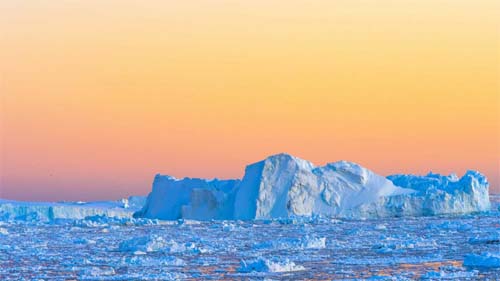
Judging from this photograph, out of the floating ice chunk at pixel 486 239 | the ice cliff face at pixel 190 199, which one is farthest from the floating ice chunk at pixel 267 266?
the ice cliff face at pixel 190 199

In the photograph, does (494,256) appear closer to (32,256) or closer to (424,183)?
(32,256)

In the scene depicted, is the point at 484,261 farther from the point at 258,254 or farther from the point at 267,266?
the point at 258,254

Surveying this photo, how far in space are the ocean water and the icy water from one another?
0.01 meters

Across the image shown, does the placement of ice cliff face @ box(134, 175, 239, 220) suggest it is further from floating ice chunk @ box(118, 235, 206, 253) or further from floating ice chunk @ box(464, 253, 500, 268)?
floating ice chunk @ box(464, 253, 500, 268)

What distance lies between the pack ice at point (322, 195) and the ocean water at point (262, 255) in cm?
484

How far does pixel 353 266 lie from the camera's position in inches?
504

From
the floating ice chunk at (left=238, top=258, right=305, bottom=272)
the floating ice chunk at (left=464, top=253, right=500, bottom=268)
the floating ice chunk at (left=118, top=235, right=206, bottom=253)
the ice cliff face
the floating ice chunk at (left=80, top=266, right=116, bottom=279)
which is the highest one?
the ice cliff face

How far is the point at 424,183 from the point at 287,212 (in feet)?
21.3

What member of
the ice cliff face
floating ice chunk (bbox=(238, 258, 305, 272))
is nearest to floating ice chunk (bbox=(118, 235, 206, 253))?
floating ice chunk (bbox=(238, 258, 305, 272))

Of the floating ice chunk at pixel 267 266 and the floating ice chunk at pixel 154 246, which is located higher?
the floating ice chunk at pixel 154 246

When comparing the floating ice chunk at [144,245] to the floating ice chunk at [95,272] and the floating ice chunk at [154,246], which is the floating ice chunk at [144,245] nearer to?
the floating ice chunk at [154,246]

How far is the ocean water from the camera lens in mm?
12008

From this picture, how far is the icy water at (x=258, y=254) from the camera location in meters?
12.0

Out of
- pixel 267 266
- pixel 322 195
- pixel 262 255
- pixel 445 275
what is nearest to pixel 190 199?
pixel 322 195
